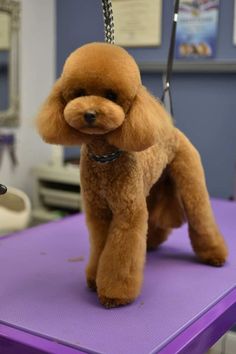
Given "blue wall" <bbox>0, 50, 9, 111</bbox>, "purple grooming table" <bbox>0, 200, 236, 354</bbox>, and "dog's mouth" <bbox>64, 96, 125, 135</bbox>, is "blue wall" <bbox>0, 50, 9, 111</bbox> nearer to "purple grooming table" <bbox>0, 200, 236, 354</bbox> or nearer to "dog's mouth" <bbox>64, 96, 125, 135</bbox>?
"purple grooming table" <bbox>0, 200, 236, 354</bbox>

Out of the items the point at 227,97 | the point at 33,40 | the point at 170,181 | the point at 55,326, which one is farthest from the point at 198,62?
the point at 55,326

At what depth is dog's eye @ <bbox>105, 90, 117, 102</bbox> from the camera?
72 cm

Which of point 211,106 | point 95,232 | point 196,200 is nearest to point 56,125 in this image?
point 95,232

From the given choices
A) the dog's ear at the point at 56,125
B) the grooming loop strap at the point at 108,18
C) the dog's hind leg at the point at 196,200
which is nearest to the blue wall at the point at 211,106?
the dog's hind leg at the point at 196,200

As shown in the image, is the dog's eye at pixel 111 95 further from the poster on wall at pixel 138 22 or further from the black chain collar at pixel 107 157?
the poster on wall at pixel 138 22

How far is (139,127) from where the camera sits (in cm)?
72

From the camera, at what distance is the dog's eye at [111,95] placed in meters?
0.72

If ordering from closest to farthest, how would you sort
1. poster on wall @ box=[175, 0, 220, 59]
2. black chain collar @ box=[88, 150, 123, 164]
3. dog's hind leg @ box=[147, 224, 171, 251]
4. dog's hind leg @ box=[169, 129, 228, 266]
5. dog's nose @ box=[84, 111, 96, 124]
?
dog's nose @ box=[84, 111, 96, 124] → black chain collar @ box=[88, 150, 123, 164] → dog's hind leg @ box=[169, 129, 228, 266] → dog's hind leg @ box=[147, 224, 171, 251] → poster on wall @ box=[175, 0, 220, 59]

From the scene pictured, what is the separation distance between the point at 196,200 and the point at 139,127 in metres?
0.36

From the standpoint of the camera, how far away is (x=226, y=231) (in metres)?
1.34

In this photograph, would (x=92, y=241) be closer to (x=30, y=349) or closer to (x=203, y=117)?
(x=30, y=349)

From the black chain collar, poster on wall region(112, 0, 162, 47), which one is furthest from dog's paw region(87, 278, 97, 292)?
poster on wall region(112, 0, 162, 47)

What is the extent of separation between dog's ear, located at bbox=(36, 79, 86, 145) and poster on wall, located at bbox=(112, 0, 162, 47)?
1.56 meters

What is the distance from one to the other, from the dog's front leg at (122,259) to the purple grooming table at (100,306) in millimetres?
28
